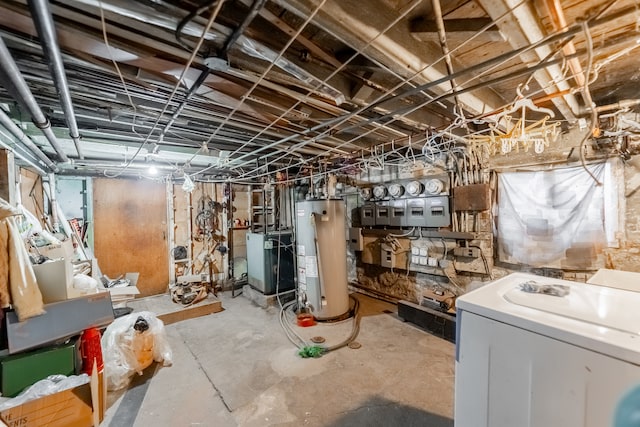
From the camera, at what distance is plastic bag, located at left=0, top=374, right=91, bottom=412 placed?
1.64 metres

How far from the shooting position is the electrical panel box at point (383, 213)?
432 cm

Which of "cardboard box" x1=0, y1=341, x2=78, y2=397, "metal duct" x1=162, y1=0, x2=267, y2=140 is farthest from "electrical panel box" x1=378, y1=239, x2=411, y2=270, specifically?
"cardboard box" x1=0, y1=341, x2=78, y2=397

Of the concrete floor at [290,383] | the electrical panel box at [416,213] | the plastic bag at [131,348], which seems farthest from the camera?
the electrical panel box at [416,213]

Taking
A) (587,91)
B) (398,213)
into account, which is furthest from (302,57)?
(398,213)

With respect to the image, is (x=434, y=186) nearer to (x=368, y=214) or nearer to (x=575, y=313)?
(x=368, y=214)

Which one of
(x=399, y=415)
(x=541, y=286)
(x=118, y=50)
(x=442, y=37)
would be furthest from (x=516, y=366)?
(x=118, y=50)

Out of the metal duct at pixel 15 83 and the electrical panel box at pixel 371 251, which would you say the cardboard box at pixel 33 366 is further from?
the electrical panel box at pixel 371 251

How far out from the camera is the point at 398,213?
4.20 m

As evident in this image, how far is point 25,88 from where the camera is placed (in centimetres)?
139

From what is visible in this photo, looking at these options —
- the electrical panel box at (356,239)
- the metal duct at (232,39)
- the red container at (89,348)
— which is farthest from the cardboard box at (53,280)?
the electrical panel box at (356,239)

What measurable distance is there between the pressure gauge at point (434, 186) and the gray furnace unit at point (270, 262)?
2.52 m

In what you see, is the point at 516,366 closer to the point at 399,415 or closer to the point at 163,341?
the point at 399,415

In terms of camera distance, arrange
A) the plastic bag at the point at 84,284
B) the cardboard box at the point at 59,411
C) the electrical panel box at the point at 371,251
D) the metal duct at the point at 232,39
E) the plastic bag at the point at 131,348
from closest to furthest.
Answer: the metal duct at the point at 232,39 → the cardboard box at the point at 59,411 → the plastic bag at the point at 84,284 → the plastic bag at the point at 131,348 → the electrical panel box at the point at 371,251

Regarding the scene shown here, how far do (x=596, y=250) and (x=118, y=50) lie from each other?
421 centimetres
